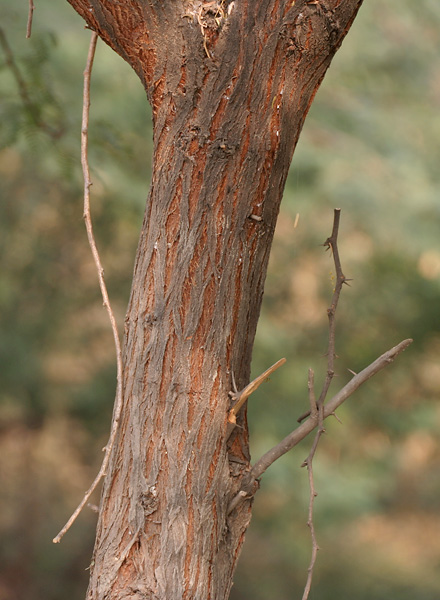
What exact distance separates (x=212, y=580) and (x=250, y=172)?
1.77 ft

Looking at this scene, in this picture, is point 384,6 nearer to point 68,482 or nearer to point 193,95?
point 193,95

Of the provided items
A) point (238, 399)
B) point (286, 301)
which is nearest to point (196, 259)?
point (238, 399)

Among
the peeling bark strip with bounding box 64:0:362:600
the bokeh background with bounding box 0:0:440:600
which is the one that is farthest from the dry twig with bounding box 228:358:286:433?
the bokeh background with bounding box 0:0:440:600

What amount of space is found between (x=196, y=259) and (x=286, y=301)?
9.66 ft

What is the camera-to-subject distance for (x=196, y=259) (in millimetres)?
868

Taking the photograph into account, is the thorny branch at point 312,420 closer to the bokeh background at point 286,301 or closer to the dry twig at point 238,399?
the dry twig at point 238,399

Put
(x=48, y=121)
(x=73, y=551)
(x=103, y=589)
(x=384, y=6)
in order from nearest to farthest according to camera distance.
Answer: (x=103, y=589), (x=48, y=121), (x=384, y=6), (x=73, y=551)

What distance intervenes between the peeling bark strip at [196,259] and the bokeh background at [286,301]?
1.37 metres

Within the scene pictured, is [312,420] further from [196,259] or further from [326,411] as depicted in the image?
[196,259]

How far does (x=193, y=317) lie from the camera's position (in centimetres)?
87

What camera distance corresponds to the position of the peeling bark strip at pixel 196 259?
0.85 metres

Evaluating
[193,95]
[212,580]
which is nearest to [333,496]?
[212,580]

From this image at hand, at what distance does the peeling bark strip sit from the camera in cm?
85

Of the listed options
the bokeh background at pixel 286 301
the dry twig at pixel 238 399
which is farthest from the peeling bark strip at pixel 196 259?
the bokeh background at pixel 286 301
